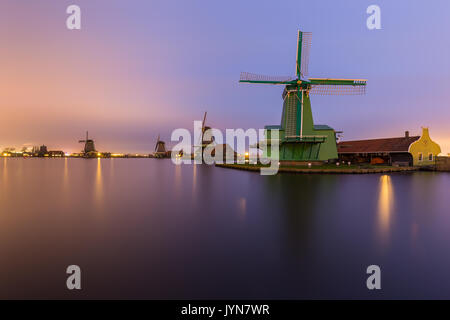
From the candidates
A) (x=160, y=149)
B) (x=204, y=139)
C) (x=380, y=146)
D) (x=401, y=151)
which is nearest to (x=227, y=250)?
(x=401, y=151)

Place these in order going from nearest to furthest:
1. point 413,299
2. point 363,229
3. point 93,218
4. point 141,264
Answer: point 413,299 → point 141,264 → point 363,229 → point 93,218

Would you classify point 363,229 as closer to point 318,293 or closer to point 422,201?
point 318,293

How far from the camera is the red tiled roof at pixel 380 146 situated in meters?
26.5

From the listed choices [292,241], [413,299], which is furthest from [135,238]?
[413,299]

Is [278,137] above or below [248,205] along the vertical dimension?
above

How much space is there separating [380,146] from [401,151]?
11.3 ft

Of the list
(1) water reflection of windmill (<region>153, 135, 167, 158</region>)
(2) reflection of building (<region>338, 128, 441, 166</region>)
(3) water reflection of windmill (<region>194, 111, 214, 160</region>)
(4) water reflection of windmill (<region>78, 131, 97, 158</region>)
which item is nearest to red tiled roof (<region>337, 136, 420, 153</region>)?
(2) reflection of building (<region>338, 128, 441, 166</region>)

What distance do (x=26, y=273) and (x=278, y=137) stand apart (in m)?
23.7

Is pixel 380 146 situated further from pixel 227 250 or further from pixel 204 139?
pixel 204 139

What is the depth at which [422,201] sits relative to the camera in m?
10.2

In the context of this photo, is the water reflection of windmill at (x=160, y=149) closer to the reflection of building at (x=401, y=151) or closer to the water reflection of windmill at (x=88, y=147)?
the water reflection of windmill at (x=88, y=147)

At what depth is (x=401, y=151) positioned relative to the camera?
86.3 ft

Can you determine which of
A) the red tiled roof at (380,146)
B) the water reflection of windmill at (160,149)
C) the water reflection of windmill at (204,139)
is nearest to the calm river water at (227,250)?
the red tiled roof at (380,146)

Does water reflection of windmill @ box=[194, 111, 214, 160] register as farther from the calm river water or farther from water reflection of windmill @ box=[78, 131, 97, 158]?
water reflection of windmill @ box=[78, 131, 97, 158]
